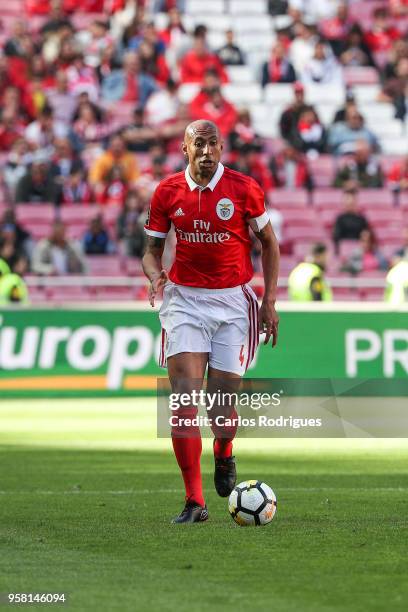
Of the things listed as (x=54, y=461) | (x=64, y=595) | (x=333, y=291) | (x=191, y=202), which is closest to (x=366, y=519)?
(x=191, y=202)

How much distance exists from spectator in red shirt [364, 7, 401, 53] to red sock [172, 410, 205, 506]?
829 inches

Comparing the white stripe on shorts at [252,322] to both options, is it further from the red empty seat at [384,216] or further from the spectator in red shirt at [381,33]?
the spectator in red shirt at [381,33]

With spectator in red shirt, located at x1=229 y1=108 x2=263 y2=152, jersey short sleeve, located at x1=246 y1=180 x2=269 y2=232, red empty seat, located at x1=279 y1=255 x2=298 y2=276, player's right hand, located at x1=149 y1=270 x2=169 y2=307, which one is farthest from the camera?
spectator in red shirt, located at x1=229 y1=108 x2=263 y2=152

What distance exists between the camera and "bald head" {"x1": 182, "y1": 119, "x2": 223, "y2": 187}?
8758mm

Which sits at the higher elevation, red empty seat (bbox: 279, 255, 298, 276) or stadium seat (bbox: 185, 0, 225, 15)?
stadium seat (bbox: 185, 0, 225, 15)

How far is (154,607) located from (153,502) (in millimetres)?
3988

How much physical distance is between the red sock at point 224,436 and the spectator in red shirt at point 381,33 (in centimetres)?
2072

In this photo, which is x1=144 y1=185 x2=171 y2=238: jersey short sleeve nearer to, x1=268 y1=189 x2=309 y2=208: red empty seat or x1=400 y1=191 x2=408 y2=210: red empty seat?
x1=268 y1=189 x2=309 y2=208: red empty seat

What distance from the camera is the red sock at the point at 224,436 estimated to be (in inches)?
361

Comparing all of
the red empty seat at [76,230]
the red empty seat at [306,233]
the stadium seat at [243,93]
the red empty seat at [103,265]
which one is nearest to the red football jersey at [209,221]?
the red empty seat at [103,265]

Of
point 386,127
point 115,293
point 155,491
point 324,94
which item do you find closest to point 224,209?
point 155,491

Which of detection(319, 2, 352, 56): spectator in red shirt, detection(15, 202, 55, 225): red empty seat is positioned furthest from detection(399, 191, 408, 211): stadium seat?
detection(15, 202, 55, 225): red empty seat

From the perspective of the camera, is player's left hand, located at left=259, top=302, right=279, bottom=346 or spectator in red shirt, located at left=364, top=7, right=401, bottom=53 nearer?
player's left hand, located at left=259, top=302, right=279, bottom=346

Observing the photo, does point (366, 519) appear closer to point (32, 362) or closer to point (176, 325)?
point (176, 325)
